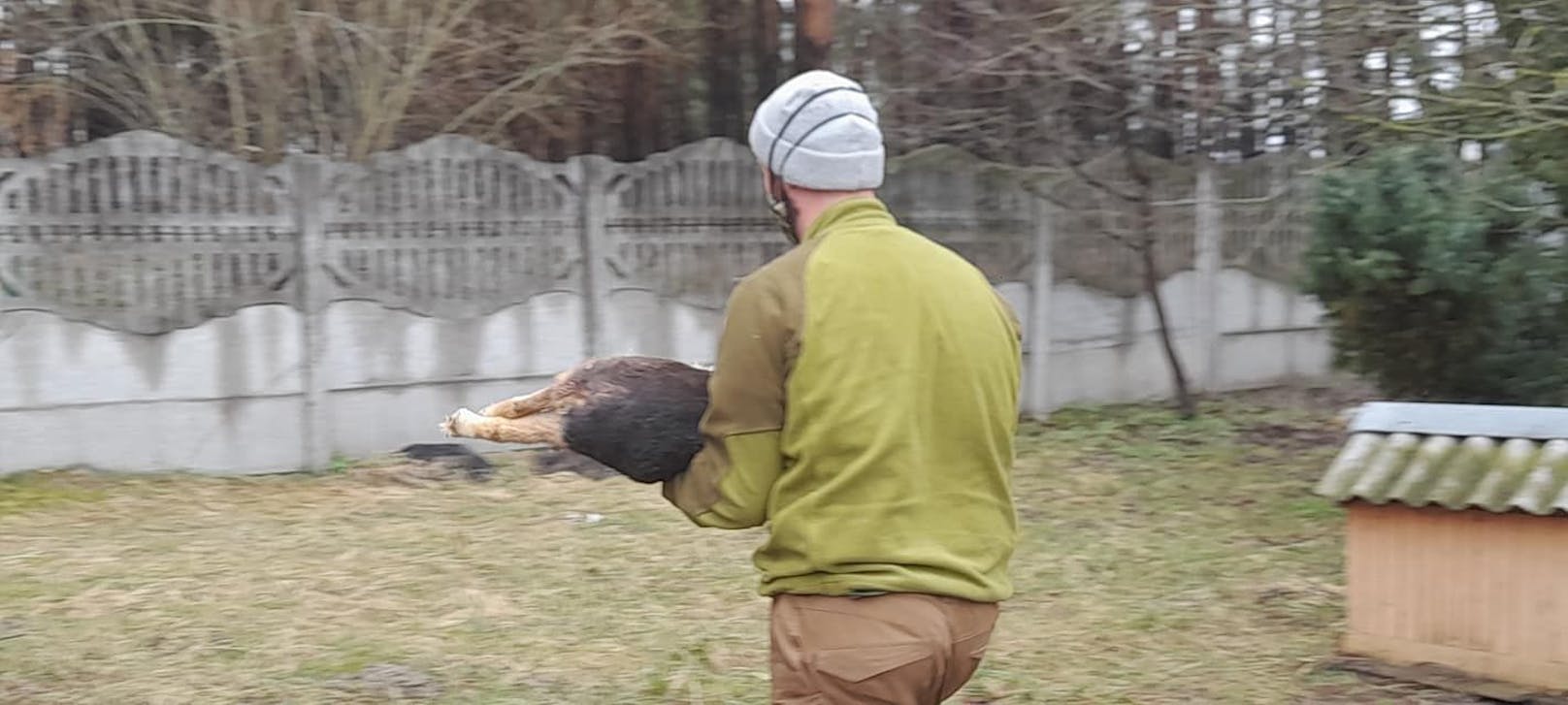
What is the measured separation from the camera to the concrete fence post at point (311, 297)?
25.5 ft

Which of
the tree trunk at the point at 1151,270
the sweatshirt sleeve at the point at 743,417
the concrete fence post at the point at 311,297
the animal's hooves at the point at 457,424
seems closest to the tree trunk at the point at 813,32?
the tree trunk at the point at 1151,270

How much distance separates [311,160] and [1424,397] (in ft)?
19.1

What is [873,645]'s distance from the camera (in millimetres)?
2299

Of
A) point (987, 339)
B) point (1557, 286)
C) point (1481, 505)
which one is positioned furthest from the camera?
point (1557, 286)

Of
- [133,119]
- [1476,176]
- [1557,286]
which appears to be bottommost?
[1557,286]

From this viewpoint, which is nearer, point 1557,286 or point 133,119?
point 1557,286

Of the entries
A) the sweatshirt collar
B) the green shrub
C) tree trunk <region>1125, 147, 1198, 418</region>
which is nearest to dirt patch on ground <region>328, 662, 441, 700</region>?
the sweatshirt collar

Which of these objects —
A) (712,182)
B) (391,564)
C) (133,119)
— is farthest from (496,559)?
(133,119)

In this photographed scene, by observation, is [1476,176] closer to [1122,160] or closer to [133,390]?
[1122,160]

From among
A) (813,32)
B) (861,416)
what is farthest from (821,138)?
(813,32)

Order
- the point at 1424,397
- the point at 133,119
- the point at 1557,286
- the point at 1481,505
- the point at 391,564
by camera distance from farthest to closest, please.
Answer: the point at 133,119 < the point at 1424,397 < the point at 1557,286 < the point at 391,564 < the point at 1481,505

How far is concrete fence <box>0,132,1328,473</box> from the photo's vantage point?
7.21 meters

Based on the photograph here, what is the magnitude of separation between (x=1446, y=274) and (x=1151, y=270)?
3.18 meters

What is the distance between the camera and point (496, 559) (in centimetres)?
631
